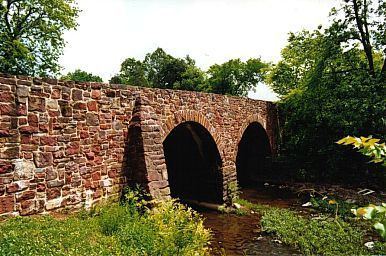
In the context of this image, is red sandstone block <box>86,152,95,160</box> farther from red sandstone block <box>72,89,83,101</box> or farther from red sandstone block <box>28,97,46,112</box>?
red sandstone block <box>28,97,46,112</box>

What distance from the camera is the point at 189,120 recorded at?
29.5 feet

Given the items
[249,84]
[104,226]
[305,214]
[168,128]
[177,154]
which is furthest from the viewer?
[249,84]

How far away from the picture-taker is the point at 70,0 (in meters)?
19.4

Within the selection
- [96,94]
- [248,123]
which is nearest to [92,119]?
[96,94]

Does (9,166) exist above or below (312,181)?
above

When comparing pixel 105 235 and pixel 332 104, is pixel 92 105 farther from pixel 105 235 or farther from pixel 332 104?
pixel 332 104

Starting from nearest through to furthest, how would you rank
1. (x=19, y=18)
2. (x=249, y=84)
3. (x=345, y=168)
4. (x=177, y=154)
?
(x=177, y=154) < (x=345, y=168) < (x=19, y=18) < (x=249, y=84)

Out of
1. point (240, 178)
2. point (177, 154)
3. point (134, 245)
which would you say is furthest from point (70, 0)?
point (134, 245)

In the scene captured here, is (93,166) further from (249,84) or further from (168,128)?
(249,84)

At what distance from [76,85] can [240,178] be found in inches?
461

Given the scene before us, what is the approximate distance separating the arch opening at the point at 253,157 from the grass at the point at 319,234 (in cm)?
592

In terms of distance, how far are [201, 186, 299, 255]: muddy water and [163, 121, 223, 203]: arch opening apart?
965 mm

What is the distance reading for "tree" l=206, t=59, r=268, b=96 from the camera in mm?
29219

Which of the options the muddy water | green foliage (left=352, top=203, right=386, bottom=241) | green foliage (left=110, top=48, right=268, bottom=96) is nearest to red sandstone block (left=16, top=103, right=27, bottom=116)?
the muddy water
